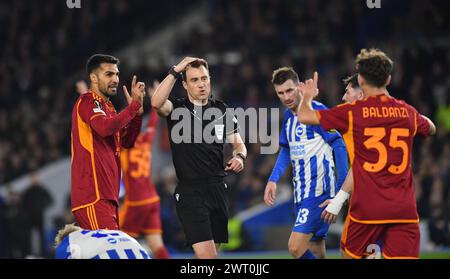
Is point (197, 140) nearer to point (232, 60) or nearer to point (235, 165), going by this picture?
point (235, 165)

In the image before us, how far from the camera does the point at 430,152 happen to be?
45.6 ft

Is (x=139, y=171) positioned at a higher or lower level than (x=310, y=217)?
higher

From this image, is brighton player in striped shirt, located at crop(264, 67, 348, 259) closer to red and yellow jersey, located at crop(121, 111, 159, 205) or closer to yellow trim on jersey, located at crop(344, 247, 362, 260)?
yellow trim on jersey, located at crop(344, 247, 362, 260)

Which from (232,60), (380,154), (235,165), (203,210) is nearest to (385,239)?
(380,154)

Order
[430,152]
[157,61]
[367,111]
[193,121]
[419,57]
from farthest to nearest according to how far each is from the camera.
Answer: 1. [157,61]
2. [419,57]
3. [430,152]
4. [193,121]
5. [367,111]

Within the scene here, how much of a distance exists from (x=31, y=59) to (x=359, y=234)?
1473cm

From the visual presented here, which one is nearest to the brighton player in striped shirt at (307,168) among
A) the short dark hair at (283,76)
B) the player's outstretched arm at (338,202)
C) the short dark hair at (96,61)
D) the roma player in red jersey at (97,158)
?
the short dark hair at (283,76)

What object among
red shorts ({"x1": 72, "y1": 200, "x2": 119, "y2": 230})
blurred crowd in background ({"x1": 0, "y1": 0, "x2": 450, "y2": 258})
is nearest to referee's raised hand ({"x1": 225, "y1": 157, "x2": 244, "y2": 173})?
red shorts ({"x1": 72, "y1": 200, "x2": 119, "y2": 230})

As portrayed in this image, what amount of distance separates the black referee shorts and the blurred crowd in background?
5853 mm

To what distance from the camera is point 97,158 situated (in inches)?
292

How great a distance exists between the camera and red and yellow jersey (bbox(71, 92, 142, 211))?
7312mm

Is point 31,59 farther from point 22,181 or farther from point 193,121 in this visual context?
point 193,121

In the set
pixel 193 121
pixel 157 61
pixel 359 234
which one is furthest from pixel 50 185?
pixel 359 234

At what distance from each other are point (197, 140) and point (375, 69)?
2.07 m
